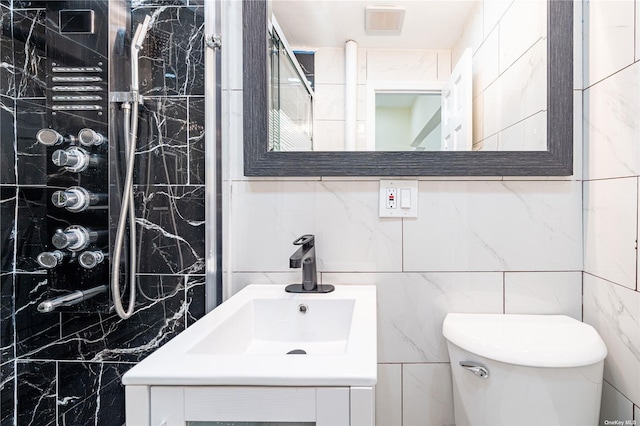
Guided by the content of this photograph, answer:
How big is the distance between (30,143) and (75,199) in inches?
13.3

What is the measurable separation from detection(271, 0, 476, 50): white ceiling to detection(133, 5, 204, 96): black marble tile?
0.28 m

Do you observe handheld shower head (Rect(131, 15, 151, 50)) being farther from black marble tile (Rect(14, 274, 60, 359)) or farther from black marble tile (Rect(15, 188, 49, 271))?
black marble tile (Rect(14, 274, 60, 359))

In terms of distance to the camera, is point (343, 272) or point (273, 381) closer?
point (273, 381)

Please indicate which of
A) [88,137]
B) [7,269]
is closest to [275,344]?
[88,137]

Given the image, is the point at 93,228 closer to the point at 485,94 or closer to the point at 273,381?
the point at 273,381

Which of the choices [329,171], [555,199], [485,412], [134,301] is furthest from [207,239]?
[555,199]

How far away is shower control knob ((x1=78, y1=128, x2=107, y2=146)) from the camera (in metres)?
1.05

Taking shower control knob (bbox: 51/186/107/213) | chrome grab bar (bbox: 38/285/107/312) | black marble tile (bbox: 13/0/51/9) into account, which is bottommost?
chrome grab bar (bbox: 38/285/107/312)

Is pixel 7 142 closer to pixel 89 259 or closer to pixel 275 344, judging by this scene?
pixel 89 259

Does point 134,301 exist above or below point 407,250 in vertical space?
below

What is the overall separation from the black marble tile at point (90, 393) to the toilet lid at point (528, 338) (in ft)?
3.58

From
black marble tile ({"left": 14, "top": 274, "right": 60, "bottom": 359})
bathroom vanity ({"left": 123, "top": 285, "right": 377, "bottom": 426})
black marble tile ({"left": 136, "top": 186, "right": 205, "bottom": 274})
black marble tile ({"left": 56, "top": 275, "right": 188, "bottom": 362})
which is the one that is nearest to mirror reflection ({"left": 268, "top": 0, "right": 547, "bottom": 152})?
black marble tile ({"left": 136, "top": 186, "right": 205, "bottom": 274})

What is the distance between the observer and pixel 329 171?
3.68 ft

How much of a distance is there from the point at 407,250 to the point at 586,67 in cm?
81
